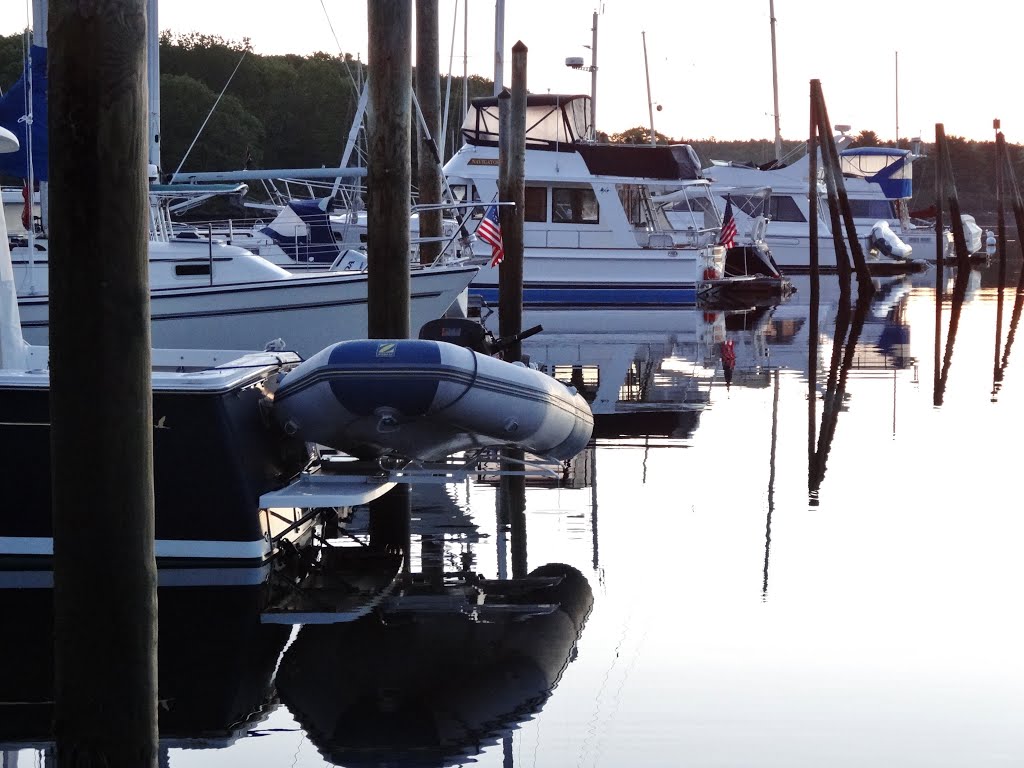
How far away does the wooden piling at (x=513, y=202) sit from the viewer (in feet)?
61.7

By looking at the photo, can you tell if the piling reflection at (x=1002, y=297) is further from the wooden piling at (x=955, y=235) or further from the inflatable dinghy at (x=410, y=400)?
the inflatable dinghy at (x=410, y=400)

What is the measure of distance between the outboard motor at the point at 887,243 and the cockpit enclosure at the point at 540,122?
56.8ft

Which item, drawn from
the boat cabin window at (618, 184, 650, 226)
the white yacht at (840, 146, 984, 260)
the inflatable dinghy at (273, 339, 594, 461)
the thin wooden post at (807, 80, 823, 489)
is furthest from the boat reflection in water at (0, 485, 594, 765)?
the white yacht at (840, 146, 984, 260)

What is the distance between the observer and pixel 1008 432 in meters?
13.4

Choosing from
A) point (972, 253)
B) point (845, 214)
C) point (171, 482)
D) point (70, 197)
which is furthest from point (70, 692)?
point (972, 253)

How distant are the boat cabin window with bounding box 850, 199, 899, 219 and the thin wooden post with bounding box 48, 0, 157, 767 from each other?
159 ft

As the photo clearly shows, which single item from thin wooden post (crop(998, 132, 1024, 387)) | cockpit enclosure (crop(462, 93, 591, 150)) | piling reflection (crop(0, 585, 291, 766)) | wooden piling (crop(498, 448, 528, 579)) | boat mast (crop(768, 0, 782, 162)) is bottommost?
piling reflection (crop(0, 585, 291, 766))

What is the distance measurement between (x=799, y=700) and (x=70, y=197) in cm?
337

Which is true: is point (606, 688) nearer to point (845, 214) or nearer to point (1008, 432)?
point (1008, 432)

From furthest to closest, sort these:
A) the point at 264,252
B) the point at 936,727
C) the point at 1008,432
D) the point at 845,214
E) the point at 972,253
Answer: the point at 972,253 → the point at 845,214 → the point at 264,252 → the point at 1008,432 → the point at 936,727

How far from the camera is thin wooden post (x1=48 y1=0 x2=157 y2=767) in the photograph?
402 centimetres

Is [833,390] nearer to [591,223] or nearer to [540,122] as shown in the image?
→ [591,223]

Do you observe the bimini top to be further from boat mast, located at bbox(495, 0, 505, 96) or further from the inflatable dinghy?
the inflatable dinghy

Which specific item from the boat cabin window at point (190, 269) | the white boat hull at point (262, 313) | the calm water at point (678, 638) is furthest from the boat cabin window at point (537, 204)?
the calm water at point (678, 638)
